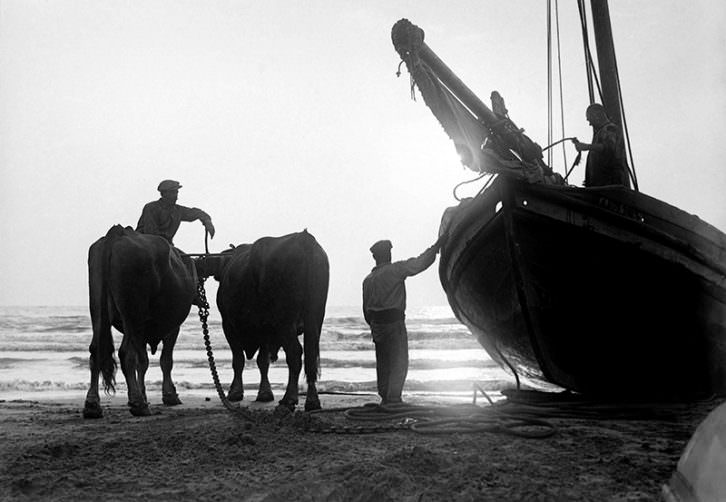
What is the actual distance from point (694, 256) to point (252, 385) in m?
9.25

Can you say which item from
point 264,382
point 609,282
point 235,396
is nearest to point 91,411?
point 235,396

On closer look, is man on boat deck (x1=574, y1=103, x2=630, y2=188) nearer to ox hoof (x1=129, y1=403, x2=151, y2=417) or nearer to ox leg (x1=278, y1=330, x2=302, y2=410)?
ox leg (x1=278, y1=330, x2=302, y2=410)

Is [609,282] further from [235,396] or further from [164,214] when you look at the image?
[164,214]

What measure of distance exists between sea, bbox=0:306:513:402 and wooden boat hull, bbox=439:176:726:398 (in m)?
1.13

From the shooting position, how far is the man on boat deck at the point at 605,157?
7.28 metres

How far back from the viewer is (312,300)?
24.1 ft

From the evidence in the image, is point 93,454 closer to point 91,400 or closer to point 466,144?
point 91,400

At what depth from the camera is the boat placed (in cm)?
650

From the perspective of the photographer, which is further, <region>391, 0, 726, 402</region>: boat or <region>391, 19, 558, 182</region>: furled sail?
<region>391, 19, 558, 182</region>: furled sail

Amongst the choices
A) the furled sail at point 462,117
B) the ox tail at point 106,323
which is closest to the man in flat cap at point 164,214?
the ox tail at point 106,323

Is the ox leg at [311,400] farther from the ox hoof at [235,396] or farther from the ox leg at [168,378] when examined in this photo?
the ox leg at [168,378]

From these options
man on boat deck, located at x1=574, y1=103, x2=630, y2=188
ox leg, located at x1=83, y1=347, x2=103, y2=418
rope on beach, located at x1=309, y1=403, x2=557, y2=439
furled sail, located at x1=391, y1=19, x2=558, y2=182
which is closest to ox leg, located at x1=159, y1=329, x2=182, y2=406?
ox leg, located at x1=83, y1=347, x2=103, y2=418

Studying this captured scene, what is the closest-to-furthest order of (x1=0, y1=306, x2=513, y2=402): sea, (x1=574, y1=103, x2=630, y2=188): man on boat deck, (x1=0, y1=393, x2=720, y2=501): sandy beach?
(x1=0, y1=393, x2=720, y2=501): sandy beach
(x1=574, y1=103, x2=630, y2=188): man on boat deck
(x1=0, y1=306, x2=513, y2=402): sea

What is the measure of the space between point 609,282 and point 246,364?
55.4ft
